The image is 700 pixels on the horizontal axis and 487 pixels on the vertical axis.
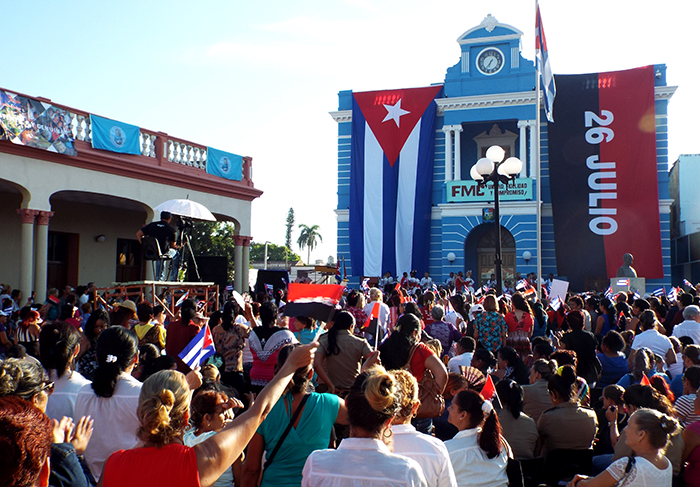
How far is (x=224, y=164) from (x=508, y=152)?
14008 mm

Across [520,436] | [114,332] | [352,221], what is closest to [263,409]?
[114,332]

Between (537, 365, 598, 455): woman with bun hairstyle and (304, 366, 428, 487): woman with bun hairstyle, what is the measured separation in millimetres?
2556

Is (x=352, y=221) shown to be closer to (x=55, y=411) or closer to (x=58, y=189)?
(x=58, y=189)

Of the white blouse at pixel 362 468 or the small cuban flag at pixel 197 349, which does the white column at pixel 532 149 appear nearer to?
the small cuban flag at pixel 197 349

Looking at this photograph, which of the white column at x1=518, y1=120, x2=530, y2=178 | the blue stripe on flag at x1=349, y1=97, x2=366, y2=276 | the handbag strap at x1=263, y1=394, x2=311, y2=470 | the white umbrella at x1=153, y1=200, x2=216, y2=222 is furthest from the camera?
the blue stripe on flag at x1=349, y1=97, x2=366, y2=276

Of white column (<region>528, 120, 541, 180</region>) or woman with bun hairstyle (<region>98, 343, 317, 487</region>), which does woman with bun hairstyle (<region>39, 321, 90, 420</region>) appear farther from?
white column (<region>528, 120, 541, 180</region>)

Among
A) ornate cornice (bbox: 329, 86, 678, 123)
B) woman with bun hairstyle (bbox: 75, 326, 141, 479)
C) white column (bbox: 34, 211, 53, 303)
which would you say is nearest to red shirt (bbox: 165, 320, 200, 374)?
woman with bun hairstyle (bbox: 75, 326, 141, 479)

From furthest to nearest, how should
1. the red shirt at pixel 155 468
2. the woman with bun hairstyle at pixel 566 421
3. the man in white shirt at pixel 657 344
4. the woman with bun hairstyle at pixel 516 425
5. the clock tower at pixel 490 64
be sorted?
1. the clock tower at pixel 490 64
2. the man in white shirt at pixel 657 344
3. the woman with bun hairstyle at pixel 566 421
4. the woman with bun hairstyle at pixel 516 425
5. the red shirt at pixel 155 468

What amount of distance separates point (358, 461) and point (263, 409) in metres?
0.45

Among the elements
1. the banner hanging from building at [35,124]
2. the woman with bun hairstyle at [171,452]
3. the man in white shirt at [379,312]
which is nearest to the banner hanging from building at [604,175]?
the man in white shirt at [379,312]

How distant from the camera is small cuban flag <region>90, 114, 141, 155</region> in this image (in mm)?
14945

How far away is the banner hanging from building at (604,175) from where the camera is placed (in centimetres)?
2403

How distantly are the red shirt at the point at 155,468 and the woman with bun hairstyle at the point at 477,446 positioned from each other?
1758 mm

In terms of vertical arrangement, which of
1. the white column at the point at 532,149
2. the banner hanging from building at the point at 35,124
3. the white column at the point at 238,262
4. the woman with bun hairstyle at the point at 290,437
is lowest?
the woman with bun hairstyle at the point at 290,437
